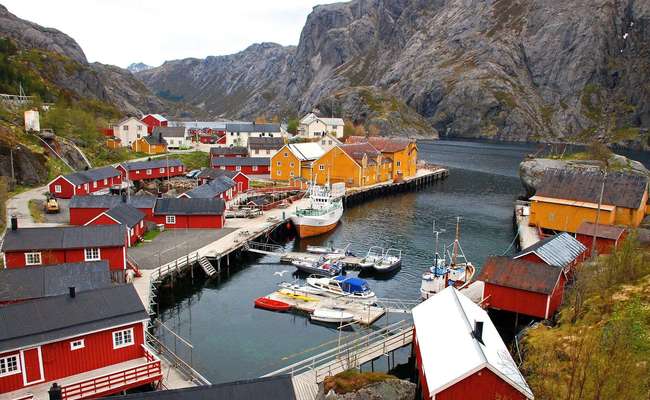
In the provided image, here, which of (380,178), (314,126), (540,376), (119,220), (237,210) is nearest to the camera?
(540,376)

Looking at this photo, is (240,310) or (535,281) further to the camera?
(240,310)

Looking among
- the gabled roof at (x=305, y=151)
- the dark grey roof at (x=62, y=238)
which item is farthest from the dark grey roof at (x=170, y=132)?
the dark grey roof at (x=62, y=238)

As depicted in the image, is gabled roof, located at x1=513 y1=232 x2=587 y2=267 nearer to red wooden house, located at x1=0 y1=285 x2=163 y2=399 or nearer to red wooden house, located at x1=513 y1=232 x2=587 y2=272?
red wooden house, located at x1=513 y1=232 x2=587 y2=272

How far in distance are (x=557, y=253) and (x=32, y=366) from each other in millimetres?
32212

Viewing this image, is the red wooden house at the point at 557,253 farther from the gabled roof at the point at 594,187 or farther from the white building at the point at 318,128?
the white building at the point at 318,128

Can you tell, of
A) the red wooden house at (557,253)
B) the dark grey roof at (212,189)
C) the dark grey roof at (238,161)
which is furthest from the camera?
the dark grey roof at (238,161)

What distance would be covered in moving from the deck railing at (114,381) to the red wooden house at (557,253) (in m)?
23.6

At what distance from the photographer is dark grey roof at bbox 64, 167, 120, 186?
5762cm

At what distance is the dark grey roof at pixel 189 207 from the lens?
164 ft

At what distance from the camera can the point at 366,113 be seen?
18262 cm

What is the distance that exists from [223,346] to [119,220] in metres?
18.2

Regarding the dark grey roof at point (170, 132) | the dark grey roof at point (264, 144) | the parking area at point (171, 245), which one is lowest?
the parking area at point (171, 245)

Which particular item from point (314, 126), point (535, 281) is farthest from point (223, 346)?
point (314, 126)

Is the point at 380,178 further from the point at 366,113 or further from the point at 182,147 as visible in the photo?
the point at 366,113
